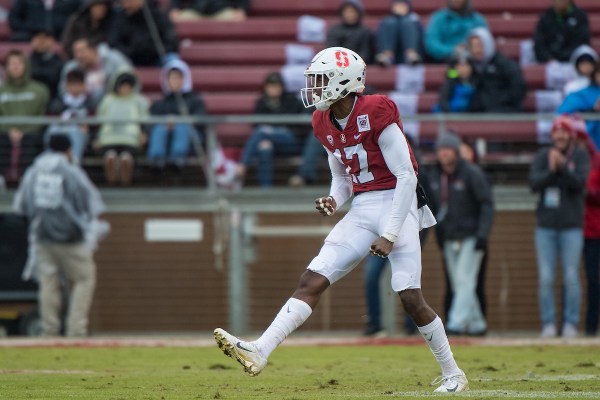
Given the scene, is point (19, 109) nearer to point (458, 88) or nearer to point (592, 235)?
point (458, 88)

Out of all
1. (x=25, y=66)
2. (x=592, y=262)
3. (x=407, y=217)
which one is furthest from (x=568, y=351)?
(x=25, y=66)

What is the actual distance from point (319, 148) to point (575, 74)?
3714 millimetres

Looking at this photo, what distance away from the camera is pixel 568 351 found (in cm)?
1110

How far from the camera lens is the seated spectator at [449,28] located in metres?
15.7

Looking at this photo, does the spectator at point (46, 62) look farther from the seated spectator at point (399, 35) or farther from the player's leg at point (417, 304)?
the player's leg at point (417, 304)

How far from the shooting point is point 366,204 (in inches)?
311

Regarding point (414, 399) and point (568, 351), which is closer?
point (414, 399)

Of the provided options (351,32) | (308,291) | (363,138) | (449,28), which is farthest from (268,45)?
(308,291)

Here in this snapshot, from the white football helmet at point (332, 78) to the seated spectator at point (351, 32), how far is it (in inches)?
296

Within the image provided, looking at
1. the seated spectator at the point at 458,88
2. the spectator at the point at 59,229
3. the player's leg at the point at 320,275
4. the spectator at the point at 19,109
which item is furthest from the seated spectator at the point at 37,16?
the player's leg at the point at 320,275

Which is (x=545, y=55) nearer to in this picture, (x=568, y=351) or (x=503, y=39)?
(x=503, y=39)

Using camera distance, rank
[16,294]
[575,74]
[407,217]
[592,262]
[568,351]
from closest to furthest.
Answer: [407,217] < [568,351] < [592,262] < [16,294] < [575,74]

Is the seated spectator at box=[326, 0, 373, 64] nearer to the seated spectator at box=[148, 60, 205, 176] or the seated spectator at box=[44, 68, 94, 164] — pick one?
the seated spectator at box=[148, 60, 205, 176]

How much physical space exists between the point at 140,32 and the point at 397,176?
28.9 ft
